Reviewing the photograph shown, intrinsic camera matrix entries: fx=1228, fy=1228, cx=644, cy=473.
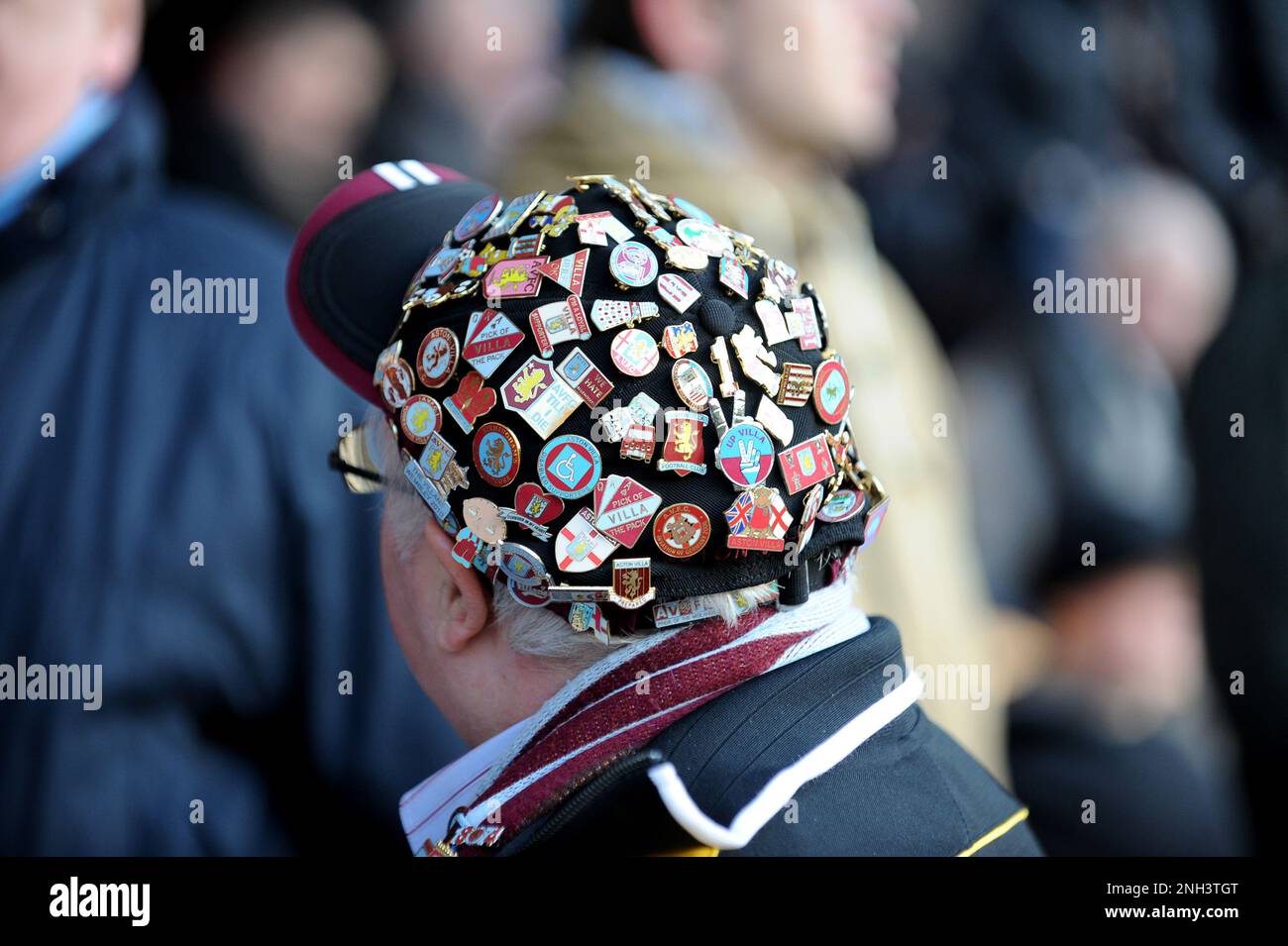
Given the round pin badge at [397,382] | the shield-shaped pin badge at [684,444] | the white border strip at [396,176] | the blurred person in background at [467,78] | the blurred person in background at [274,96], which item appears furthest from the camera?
the blurred person in background at [467,78]

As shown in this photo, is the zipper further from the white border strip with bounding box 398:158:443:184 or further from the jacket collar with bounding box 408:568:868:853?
the white border strip with bounding box 398:158:443:184

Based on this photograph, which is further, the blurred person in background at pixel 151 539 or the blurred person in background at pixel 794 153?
the blurred person in background at pixel 794 153

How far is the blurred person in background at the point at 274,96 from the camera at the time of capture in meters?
2.73

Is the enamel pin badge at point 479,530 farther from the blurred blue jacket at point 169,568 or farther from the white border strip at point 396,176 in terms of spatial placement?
the blurred blue jacket at point 169,568

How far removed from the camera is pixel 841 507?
1.45m

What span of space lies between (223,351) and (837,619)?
1.59 metres

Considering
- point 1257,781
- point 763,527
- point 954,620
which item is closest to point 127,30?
point 763,527

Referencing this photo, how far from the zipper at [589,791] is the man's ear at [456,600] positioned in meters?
0.26

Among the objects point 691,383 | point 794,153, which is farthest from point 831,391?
point 794,153

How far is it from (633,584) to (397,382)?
0.37 metres

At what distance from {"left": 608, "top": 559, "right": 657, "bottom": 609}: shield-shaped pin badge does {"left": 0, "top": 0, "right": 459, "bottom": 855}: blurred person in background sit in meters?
1.30

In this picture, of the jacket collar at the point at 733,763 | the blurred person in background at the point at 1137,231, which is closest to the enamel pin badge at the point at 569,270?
the jacket collar at the point at 733,763

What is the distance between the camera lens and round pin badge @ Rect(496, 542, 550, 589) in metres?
1.34
